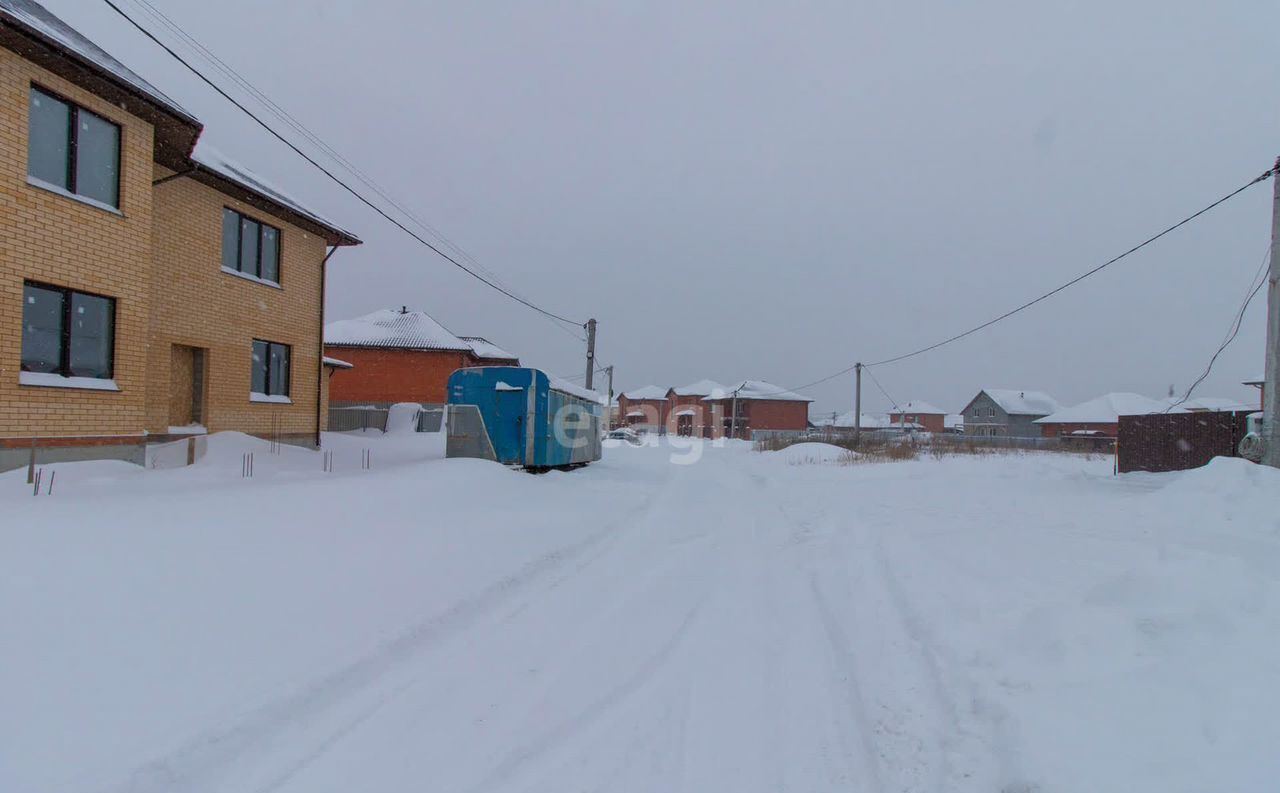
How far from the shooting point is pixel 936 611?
190 inches

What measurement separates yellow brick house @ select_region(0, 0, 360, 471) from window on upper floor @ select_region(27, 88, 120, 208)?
0.02m

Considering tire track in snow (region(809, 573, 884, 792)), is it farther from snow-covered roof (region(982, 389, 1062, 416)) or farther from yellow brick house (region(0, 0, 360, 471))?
snow-covered roof (region(982, 389, 1062, 416))

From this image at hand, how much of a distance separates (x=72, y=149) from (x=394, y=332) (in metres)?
23.6

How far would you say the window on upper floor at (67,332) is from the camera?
28.6 ft

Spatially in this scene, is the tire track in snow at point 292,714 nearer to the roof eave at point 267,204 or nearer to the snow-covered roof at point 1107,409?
the roof eave at point 267,204

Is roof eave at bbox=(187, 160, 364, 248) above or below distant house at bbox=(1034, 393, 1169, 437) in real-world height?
above

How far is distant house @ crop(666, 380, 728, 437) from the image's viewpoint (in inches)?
2534

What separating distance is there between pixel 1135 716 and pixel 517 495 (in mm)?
9059

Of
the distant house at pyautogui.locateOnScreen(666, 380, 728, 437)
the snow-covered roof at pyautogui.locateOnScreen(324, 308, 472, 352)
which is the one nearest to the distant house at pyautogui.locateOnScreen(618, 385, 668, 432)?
the distant house at pyautogui.locateOnScreen(666, 380, 728, 437)

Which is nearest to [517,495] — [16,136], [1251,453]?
[16,136]

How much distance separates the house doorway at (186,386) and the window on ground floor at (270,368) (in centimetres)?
132

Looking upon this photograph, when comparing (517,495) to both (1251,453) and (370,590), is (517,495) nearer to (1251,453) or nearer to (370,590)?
(370,590)

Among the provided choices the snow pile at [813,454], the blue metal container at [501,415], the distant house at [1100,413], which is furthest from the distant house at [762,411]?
the blue metal container at [501,415]

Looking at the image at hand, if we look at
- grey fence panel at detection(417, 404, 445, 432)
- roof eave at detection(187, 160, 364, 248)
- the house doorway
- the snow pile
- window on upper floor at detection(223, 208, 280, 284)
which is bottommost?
the snow pile
